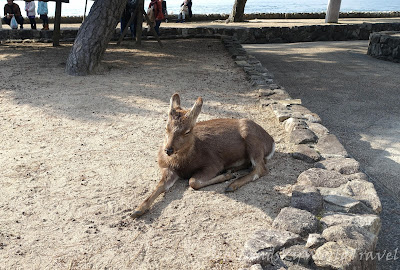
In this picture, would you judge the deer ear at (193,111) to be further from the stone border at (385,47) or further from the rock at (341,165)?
the stone border at (385,47)

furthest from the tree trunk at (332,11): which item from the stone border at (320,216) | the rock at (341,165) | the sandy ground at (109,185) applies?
the rock at (341,165)

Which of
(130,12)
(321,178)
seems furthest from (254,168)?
(130,12)

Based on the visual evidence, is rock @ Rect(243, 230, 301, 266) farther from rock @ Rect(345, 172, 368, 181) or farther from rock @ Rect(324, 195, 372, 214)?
rock @ Rect(345, 172, 368, 181)

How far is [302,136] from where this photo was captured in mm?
5383

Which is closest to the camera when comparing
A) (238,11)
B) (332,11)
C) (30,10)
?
(30,10)

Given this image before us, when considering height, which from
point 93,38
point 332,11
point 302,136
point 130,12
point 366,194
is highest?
point 332,11

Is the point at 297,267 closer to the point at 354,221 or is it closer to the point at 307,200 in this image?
the point at 354,221

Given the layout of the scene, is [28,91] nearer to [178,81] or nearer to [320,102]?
[178,81]

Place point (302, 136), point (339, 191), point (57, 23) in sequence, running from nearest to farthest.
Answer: point (339, 191)
point (302, 136)
point (57, 23)

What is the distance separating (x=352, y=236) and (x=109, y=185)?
7.26 feet

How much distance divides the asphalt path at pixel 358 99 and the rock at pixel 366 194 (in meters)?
0.40

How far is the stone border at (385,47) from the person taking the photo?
13.1 meters

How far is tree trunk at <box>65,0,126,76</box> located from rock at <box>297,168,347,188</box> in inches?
229

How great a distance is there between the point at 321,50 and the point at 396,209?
11157mm
